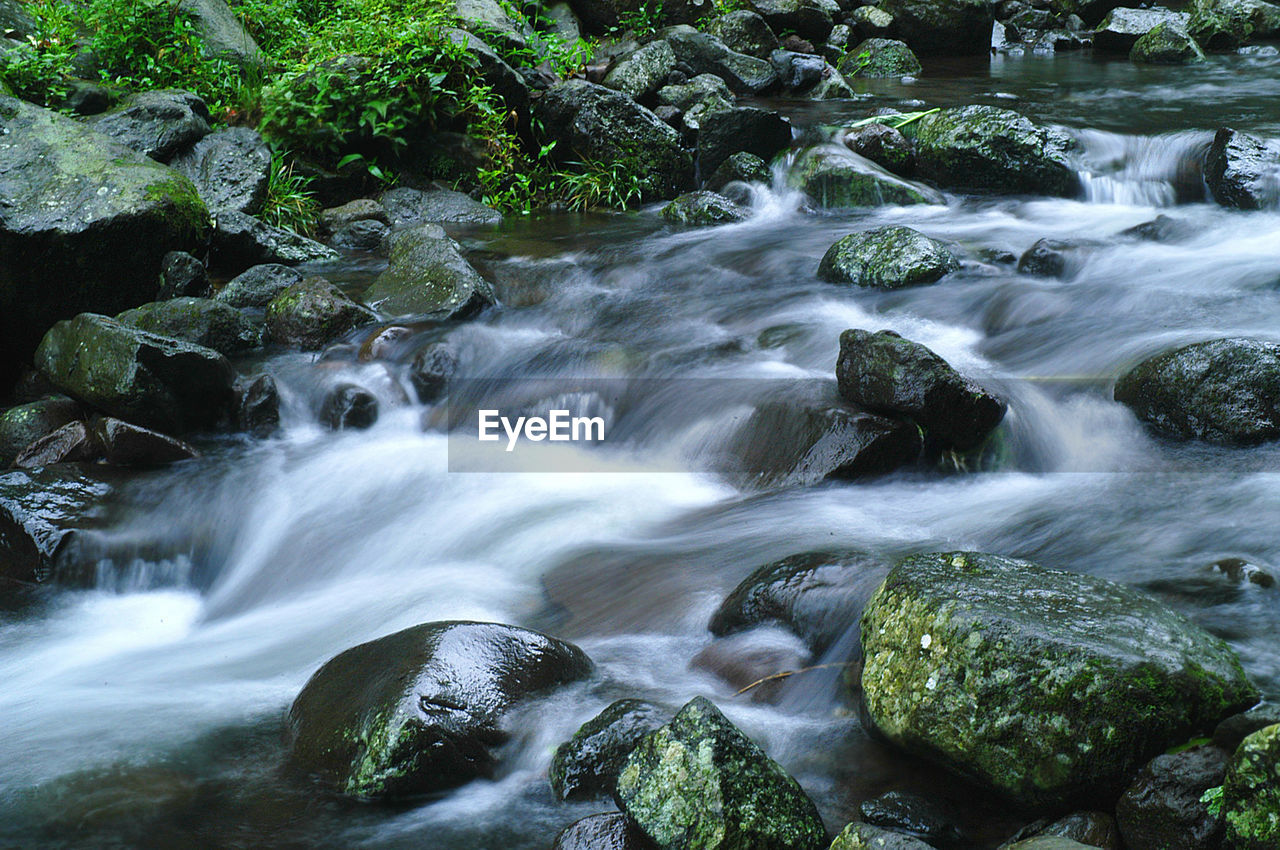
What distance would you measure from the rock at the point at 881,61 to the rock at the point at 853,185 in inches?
257

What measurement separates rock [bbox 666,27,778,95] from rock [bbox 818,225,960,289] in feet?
21.4

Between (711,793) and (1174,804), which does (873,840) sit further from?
(1174,804)

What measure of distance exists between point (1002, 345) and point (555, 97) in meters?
5.64

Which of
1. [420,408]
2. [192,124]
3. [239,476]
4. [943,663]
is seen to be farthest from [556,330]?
[943,663]

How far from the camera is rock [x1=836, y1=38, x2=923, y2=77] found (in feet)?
49.6

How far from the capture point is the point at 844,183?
9.12 metres

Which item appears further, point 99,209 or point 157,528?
point 99,209

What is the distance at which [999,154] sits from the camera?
8.84 m

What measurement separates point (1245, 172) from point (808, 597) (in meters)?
6.13

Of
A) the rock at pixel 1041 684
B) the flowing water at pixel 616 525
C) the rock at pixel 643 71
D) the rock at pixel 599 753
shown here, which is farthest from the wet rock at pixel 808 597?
the rock at pixel 643 71

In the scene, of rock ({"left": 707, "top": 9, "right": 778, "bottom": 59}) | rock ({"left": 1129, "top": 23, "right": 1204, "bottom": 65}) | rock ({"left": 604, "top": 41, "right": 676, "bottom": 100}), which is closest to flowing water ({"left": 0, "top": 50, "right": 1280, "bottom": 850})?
rock ({"left": 604, "top": 41, "right": 676, "bottom": 100})

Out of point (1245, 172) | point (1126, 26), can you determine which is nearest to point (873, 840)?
point (1245, 172)

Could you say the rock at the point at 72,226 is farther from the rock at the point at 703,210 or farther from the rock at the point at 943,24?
the rock at the point at 943,24

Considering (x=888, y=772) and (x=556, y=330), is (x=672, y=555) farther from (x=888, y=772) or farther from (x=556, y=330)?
(x=556, y=330)
